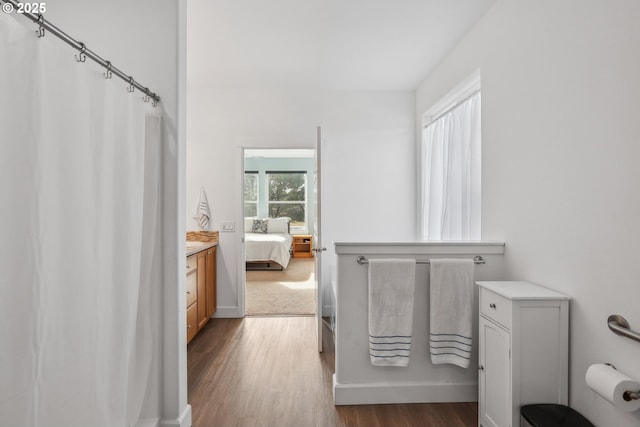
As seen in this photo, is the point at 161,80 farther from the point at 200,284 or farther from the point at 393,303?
the point at 200,284

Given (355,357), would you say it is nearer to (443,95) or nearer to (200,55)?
(443,95)

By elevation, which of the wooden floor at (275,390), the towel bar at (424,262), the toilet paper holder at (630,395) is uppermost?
the towel bar at (424,262)

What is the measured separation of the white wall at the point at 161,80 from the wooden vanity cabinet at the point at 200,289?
1185 mm

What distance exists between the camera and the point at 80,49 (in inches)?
52.1

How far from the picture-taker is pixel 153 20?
186cm

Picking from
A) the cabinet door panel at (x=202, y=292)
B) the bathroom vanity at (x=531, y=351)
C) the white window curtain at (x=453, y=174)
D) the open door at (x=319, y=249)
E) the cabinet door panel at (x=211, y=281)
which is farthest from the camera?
the cabinet door panel at (x=211, y=281)

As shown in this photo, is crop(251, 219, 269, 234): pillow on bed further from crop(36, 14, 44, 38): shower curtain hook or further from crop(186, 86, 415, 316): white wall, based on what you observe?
crop(36, 14, 44, 38): shower curtain hook

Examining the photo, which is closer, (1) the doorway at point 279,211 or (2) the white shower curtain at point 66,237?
(2) the white shower curtain at point 66,237

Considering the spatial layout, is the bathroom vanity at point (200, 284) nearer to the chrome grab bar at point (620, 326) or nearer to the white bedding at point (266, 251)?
the white bedding at point (266, 251)

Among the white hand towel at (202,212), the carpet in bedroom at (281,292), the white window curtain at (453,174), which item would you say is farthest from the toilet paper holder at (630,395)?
the white hand towel at (202,212)

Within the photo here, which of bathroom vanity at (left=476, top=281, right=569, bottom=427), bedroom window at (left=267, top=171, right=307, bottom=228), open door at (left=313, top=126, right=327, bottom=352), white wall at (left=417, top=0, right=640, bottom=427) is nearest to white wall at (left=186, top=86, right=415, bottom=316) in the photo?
open door at (left=313, top=126, right=327, bottom=352)

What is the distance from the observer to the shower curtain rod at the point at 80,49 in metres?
1.03

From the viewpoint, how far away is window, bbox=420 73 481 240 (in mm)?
2822

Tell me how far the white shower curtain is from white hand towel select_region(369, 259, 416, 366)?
4.48 ft
